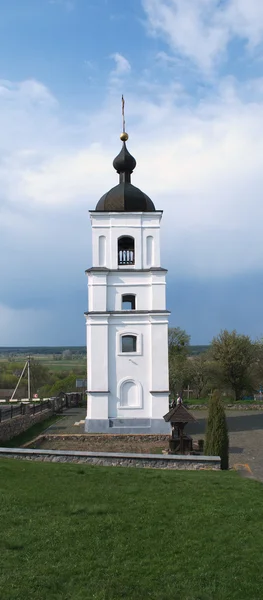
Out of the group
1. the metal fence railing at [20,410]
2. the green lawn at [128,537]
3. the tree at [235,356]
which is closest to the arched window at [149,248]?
the metal fence railing at [20,410]

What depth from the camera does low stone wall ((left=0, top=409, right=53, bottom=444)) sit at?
774 inches

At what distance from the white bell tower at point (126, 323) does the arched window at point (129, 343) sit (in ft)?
0.13

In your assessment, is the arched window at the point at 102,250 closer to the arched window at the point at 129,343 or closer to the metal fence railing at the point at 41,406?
the arched window at the point at 129,343

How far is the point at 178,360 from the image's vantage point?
4378 centimetres

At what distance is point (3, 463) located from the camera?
38.9ft

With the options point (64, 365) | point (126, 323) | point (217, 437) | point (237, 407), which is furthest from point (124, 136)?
point (64, 365)

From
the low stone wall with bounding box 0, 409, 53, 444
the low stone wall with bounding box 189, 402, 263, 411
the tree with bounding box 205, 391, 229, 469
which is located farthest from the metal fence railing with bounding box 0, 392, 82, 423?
the tree with bounding box 205, 391, 229, 469

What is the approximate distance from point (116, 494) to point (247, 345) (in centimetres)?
3109

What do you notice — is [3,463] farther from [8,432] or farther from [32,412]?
[32,412]

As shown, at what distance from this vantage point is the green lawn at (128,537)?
5883 mm

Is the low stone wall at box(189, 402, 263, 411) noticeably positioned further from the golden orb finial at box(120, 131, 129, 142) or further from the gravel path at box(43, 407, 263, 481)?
the golden orb finial at box(120, 131, 129, 142)

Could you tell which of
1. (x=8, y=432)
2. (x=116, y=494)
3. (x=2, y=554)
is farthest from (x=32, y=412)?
(x=2, y=554)

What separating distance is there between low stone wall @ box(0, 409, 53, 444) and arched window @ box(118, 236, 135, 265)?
8.44 metres

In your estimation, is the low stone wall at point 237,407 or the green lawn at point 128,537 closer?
the green lawn at point 128,537
